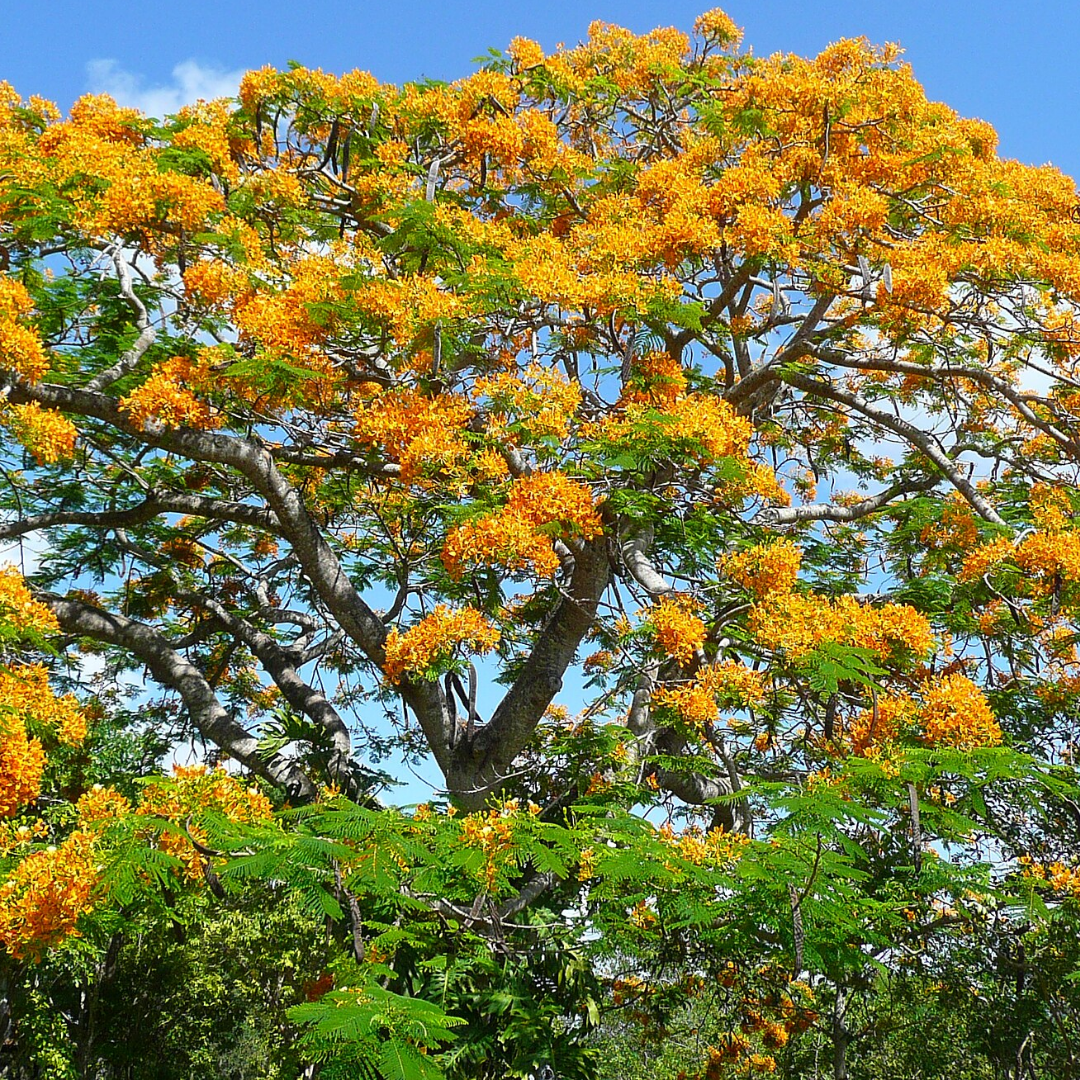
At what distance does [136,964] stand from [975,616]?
31.5ft

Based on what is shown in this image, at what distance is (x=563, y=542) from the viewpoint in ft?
21.7

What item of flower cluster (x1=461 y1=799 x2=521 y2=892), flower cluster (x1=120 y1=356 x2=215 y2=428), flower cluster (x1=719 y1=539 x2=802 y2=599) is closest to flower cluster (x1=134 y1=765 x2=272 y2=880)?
flower cluster (x1=461 y1=799 x2=521 y2=892)

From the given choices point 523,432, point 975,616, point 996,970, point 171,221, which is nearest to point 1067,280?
point 975,616

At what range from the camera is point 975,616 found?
6.35 metres

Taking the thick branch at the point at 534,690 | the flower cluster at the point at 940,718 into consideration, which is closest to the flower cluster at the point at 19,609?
the thick branch at the point at 534,690

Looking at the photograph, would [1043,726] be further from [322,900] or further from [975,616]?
[322,900]

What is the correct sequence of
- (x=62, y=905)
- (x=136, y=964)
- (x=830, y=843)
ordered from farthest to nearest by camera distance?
(x=136, y=964), (x=830, y=843), (x=62, y=905)

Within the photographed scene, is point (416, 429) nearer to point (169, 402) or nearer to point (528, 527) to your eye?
point (528, 527)

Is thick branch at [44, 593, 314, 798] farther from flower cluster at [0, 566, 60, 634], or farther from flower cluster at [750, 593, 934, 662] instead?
flower cluster at [750, 593, 934, 662]

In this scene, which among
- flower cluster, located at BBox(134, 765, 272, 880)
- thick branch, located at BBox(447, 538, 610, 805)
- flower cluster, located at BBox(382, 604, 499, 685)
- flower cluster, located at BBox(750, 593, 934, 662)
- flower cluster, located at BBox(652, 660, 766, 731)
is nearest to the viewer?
flower cluster, located at BBox(134, 765, 272, 880)

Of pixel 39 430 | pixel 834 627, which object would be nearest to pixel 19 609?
pixel 39 430

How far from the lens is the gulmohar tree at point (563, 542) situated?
424 cm

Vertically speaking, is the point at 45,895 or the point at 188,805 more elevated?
the point at 188,805

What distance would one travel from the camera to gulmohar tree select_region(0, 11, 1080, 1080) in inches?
167
